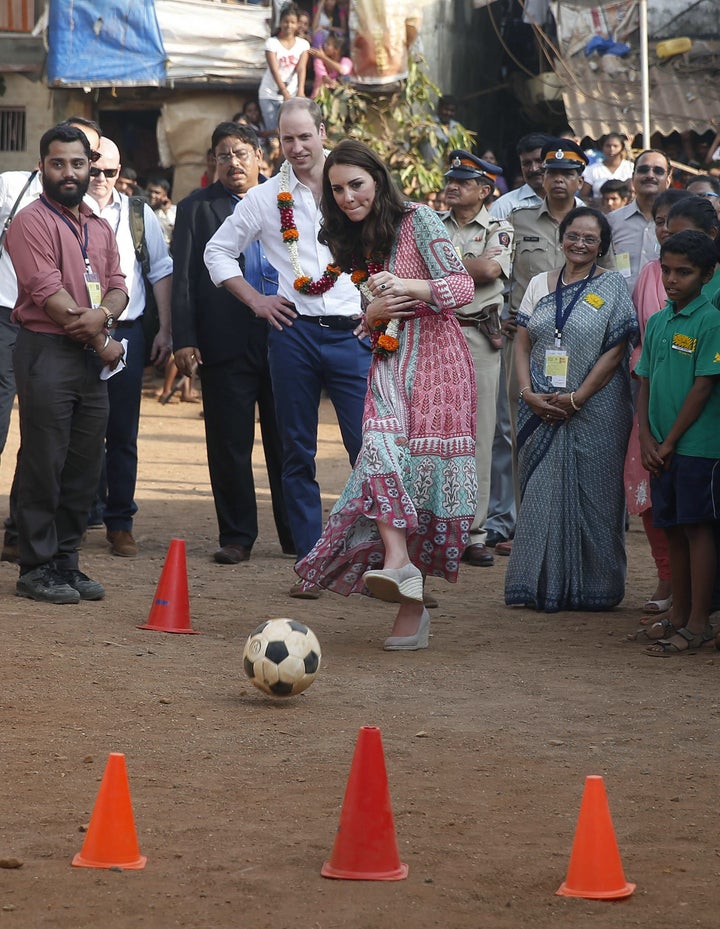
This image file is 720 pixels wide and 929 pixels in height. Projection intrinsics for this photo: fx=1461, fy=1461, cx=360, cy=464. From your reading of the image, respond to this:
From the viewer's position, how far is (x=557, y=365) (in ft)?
24.6

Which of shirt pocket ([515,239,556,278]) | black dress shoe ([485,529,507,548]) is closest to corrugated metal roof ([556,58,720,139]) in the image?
shirt pocket ([515,239,556,278])

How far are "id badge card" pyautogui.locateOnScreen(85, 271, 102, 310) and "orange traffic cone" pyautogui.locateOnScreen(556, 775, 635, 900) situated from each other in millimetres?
4321

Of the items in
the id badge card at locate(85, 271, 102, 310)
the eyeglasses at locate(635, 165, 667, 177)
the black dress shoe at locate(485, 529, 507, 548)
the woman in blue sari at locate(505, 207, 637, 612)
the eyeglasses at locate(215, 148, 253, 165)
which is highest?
the eyeglasses at locate(635, 165, 667, 177)

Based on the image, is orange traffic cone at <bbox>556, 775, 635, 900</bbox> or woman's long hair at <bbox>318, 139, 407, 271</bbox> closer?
orange traffic cone at <bbox>556, 775, 635, 900</bbox>

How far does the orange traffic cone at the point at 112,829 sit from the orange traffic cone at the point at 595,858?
1106 millimetres

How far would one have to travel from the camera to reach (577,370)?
7.47 m

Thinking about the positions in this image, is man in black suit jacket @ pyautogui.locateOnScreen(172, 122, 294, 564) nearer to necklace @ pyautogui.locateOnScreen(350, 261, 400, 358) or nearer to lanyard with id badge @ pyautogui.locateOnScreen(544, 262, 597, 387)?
lanyard with id badge @ pyautogui.locateOnScreen(544, 262, 597, 387)

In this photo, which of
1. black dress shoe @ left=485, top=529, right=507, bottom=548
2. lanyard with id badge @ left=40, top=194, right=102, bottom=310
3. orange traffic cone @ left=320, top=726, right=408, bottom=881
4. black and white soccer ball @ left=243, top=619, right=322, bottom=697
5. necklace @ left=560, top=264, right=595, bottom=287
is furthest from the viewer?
black dress shoe @ left=485, top=529, right=507, bottom=548

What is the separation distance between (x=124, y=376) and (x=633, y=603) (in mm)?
3258

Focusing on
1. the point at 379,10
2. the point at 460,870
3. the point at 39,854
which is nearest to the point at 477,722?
the point at 460,870

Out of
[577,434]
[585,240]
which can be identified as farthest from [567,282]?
[577,434]

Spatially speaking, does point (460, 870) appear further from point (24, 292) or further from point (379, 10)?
point (379, 10)

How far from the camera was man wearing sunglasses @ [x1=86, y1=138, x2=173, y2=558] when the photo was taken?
8.62 m

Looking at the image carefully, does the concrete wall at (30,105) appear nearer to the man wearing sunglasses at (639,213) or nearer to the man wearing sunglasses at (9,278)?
the man wearing sunglasses at (9,278)
